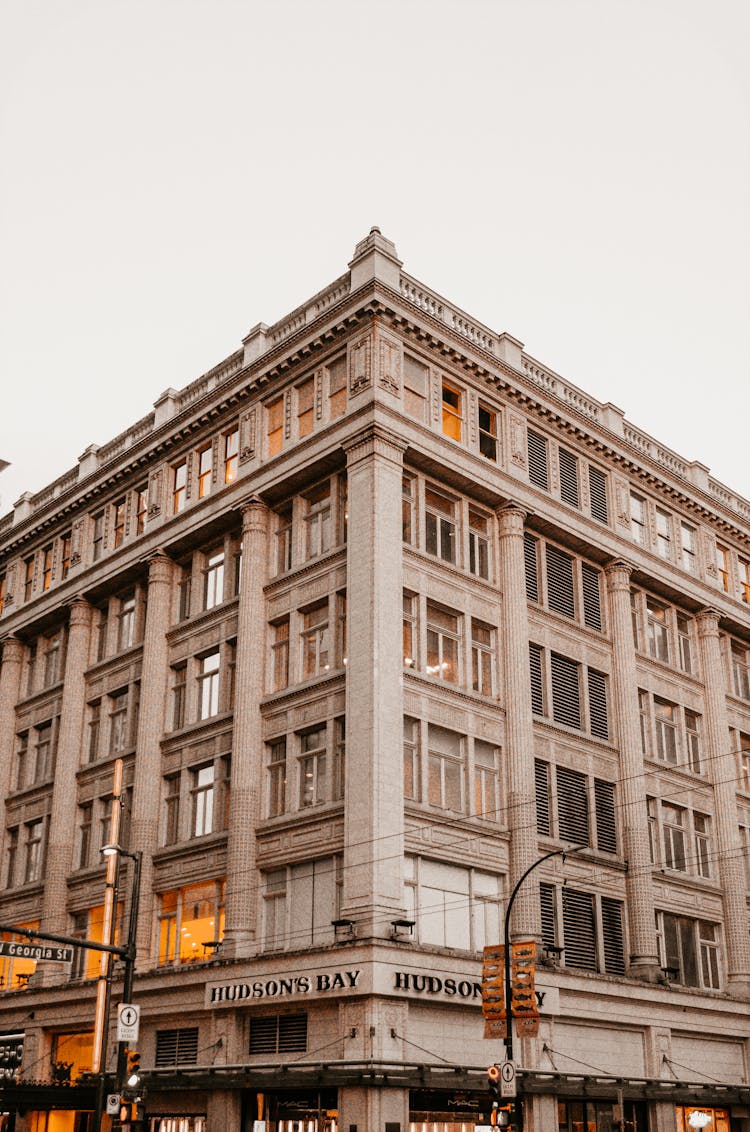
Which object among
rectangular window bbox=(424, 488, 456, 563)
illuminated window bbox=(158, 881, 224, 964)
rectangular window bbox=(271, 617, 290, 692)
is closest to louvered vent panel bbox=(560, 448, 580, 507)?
rectangular window bbox=(424, 488, 456, 563)

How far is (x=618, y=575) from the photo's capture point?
4800cm

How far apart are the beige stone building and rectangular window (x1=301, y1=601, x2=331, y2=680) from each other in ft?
0.52

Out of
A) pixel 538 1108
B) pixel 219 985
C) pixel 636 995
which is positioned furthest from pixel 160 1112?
pixel 636 995

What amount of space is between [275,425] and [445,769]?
1413 centimetres

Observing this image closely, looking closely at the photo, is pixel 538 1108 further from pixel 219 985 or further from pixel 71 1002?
pixel 71 1002

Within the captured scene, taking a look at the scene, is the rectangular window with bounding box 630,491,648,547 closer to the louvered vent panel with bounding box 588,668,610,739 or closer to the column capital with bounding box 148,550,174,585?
the louvered vent panel with bounding box 588,668,610,739

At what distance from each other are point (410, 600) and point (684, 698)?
54.6ft

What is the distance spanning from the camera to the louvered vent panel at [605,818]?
43.5 m

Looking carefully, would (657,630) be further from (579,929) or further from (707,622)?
(579,929)

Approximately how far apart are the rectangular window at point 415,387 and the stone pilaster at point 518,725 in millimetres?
5045

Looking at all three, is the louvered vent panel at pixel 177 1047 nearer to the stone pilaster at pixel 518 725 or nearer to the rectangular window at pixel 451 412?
the stone pilaster at pixel 518 725

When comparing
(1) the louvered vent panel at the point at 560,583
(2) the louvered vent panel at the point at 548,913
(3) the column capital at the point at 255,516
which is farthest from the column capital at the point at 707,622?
(3) the column capital at the point at 255,516

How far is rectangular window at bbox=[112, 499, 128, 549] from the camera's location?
5088 centimetres

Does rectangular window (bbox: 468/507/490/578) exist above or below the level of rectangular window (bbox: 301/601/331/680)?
above
